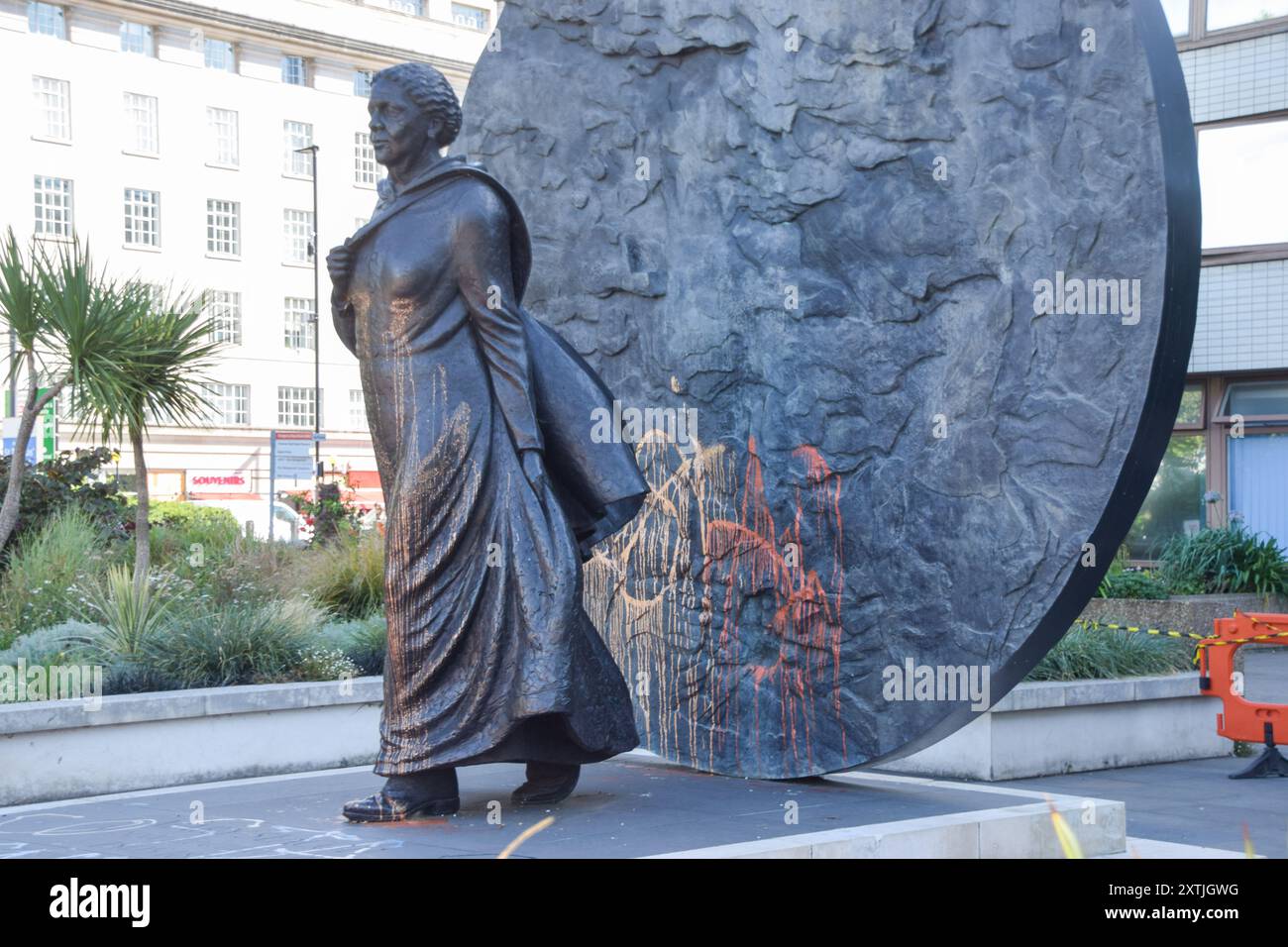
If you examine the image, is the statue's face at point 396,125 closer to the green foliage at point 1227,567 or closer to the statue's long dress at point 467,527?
the statue's long dress at point 467,527

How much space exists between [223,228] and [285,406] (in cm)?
541

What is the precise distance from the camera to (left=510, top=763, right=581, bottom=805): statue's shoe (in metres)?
6.37

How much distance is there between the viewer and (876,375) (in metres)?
7.06

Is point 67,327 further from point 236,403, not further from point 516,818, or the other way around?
point 236,403

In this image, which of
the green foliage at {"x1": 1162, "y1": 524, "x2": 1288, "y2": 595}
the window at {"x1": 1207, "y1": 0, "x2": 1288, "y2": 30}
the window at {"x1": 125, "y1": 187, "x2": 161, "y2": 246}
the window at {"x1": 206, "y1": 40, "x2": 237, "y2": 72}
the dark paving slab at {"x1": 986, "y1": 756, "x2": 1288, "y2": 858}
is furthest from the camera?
the window at {"x1": 206, "y1": 40, "x2": 237, "y2": 72}

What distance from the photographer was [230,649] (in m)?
9.47

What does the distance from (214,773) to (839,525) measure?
3.72 meters

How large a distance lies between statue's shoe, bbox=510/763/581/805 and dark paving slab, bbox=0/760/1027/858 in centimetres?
5

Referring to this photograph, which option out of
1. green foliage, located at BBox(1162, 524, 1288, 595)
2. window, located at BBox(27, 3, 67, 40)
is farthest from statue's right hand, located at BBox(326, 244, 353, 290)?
window, located at BBox(27, 3, 67, 40)

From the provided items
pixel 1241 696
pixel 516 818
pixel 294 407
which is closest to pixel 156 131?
pixel 294 407

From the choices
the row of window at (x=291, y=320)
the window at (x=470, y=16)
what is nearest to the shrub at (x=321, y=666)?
the row of window at (x=291, y=320)

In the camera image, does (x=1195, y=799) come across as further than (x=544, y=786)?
Yes

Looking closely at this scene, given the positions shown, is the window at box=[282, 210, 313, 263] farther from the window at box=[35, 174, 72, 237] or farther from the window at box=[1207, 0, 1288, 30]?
the window at box=[1207, 0, 1288, 30]

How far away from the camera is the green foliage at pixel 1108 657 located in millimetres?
10430
